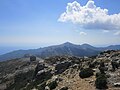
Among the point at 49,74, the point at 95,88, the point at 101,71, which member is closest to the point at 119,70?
the point at 101,71

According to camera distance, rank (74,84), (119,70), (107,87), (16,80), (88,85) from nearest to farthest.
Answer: (107,87) < (88,85) < (74,84) < (119,70) < (16,80)

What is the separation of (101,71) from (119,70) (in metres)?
2.78

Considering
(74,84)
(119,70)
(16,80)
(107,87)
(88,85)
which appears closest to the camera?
(107,87)

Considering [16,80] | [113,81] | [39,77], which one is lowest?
[16,80]

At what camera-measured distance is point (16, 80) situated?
3780 inches

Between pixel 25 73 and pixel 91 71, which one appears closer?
pixel 91 71

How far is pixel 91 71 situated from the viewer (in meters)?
34.7

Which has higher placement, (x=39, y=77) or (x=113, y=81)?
(x=113, y=81)

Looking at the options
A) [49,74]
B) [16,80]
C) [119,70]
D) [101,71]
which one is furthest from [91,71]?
[16,80]

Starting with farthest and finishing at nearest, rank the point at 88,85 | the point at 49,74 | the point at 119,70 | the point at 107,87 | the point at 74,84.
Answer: the point at 49,74
the point at 119,70
the point at 74,84
the point at 88,85
the point at 107,87

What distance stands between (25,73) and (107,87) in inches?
3048

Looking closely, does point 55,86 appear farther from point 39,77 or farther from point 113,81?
point 39,77

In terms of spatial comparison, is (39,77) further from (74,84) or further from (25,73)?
(25,73)

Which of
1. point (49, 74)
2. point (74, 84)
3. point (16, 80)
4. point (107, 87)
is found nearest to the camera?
point (107, 87)
